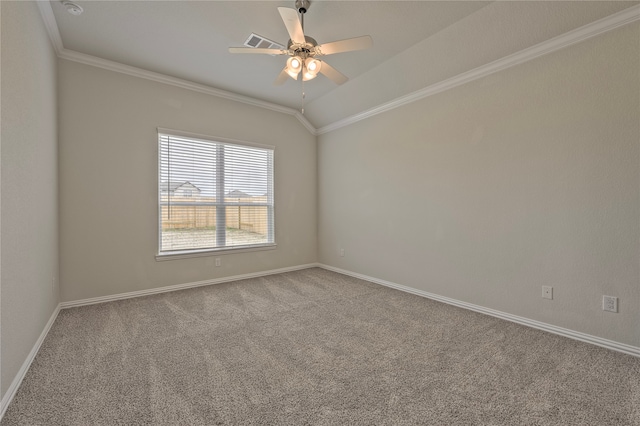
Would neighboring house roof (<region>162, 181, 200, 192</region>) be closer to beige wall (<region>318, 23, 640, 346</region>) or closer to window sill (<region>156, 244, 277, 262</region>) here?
window sill (<region>156, 244, 277, 262</region>)

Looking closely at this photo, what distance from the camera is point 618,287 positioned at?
223cm

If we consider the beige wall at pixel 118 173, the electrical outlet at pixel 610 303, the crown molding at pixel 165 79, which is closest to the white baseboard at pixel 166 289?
the beige wall at pixel 118 173

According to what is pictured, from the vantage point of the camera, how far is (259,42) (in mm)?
2939

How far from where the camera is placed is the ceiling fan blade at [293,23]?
192 cm

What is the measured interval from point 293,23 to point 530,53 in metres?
2.28

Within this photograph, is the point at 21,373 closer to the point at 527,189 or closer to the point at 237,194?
the point at 237,194

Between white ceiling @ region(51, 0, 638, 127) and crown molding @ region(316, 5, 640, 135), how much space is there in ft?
0.17

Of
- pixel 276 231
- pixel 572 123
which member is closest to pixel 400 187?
→ pixel 572 123

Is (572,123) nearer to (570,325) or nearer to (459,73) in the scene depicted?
(459,73)

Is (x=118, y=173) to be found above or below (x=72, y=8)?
below

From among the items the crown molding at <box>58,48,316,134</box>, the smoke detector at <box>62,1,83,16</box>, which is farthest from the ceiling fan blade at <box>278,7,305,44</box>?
the crown molding at <box>58,48,316,134</box>

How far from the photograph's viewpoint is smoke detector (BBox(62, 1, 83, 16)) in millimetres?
2406

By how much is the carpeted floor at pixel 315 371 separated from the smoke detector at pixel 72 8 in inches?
113

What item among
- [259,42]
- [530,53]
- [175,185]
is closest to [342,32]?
[259,42]
